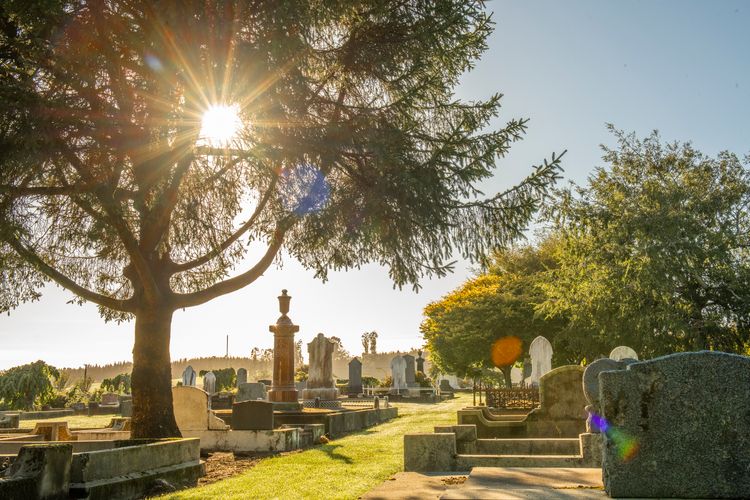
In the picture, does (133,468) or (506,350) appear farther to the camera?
(506,350)

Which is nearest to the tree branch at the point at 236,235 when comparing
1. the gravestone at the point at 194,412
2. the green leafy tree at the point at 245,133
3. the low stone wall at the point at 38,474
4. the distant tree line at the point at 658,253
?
the green leafy tree at the point at 245,133

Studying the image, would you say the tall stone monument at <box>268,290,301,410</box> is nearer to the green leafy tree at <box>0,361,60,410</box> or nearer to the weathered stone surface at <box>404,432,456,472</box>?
the weathered stone surface at <box>404,432,456,472</box>

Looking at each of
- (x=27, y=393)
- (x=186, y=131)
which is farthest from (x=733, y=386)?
(x=27, y=393)

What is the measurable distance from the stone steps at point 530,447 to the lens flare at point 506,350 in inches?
1181

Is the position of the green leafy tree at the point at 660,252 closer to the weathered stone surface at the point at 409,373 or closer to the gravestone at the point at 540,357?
the gravestone at the point at 540,357

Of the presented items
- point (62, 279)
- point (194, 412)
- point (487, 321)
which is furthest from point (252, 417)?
point (487, 321)

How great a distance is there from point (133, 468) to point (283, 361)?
40.8 ft

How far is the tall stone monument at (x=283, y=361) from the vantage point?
2053 centimetres

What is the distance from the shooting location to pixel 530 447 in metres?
9.50

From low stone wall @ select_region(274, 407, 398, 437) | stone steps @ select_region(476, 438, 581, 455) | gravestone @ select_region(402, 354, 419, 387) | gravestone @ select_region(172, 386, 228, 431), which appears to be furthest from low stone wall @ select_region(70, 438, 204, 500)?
gravestone @ select_region(402, 354, 419, 387)

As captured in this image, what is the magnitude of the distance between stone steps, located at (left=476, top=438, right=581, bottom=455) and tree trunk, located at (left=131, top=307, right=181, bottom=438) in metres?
5.56

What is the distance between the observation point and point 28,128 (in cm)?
895

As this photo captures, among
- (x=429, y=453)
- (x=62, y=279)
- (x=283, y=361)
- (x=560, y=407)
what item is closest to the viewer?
(x=429, y=453)

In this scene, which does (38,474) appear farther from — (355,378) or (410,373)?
(410,373)
